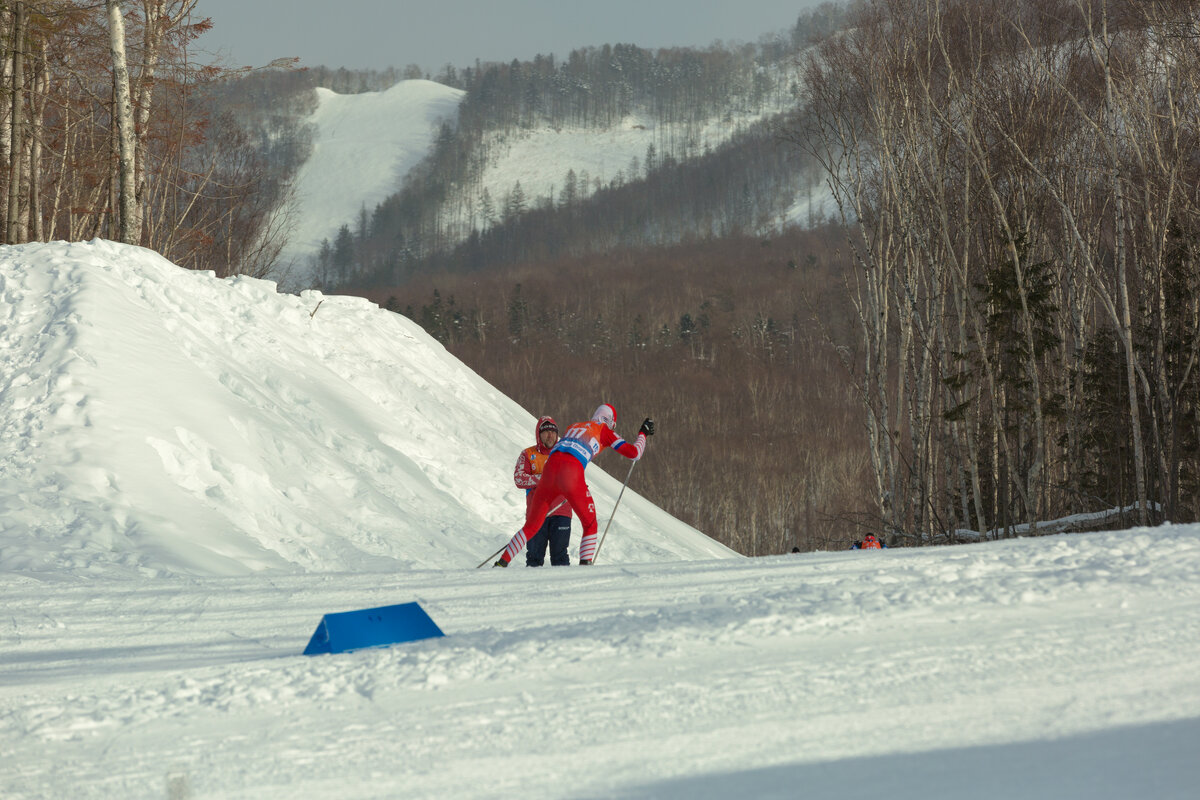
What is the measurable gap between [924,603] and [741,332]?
94069 millimetres

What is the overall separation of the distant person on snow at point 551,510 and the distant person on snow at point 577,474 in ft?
0.53

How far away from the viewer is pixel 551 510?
29.6ft

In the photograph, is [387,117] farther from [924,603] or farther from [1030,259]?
[924,603]

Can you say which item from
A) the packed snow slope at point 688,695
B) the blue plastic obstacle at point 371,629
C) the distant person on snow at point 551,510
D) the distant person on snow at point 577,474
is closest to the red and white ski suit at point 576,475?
the distant person on snow at point 577,474

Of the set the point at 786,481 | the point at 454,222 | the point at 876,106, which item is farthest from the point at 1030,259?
the point at 454,222

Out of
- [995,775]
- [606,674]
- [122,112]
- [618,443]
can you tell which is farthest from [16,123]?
[995,775]

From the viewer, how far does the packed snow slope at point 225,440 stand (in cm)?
904

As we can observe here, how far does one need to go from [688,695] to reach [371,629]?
63.1 inches

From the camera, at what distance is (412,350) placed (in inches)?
726

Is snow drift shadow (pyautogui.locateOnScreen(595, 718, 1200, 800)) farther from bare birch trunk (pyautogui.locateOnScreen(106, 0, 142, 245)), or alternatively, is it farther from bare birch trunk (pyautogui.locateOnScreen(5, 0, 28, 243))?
bare birch trunk (pyautogui.locateOnScreen(5, 0, 28, 243))

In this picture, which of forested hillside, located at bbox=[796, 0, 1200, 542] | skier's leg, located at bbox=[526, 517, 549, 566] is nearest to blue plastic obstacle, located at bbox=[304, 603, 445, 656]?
skier's leg, located at bbox=[526, 517, 549, 566]

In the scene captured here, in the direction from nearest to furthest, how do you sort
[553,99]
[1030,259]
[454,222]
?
[1030,259] < [454,222] < [553,99]

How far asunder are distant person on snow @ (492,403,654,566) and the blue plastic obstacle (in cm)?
423

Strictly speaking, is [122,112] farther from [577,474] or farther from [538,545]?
[577,474]
